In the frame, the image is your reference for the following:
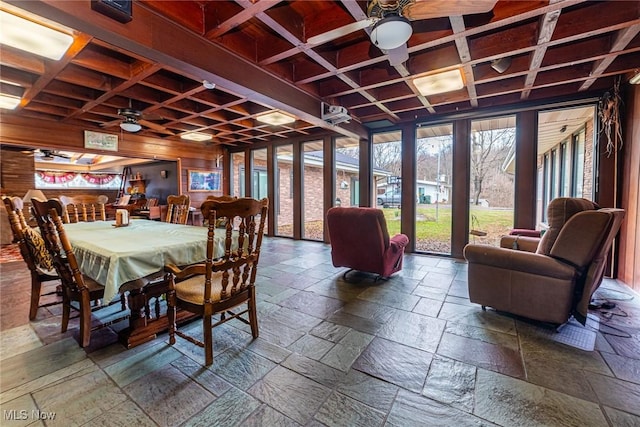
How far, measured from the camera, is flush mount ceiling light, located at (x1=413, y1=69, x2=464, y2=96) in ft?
10.7

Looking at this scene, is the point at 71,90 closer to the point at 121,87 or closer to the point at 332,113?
the point at 121,87

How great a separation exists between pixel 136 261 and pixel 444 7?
8.73 ft

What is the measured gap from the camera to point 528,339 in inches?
87.1

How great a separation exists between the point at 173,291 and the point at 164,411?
0.77m

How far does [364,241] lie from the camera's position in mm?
3430

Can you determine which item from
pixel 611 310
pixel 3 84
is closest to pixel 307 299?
pixel 611 310

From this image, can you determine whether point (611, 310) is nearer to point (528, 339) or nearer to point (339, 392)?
point (528, 339)

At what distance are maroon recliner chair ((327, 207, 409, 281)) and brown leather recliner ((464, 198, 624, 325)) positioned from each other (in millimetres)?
1087

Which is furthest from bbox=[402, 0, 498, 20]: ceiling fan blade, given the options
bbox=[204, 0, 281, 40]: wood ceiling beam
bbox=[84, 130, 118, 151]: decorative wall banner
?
bbox=[84, 130, 118, 151]: decorative wall banner

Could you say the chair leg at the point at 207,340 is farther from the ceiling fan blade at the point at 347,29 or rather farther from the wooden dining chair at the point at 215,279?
the ceiling fan blade at the point at 347,29

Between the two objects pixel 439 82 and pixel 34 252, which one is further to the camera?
pixel 439 82

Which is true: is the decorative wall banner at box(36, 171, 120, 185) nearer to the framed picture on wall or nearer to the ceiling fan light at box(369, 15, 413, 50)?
the framed picture on wall

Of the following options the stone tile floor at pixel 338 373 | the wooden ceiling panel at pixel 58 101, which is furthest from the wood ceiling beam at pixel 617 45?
the wooden ceiling panel at pixel 58 101

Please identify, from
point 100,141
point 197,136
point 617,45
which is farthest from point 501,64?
point 100,141
